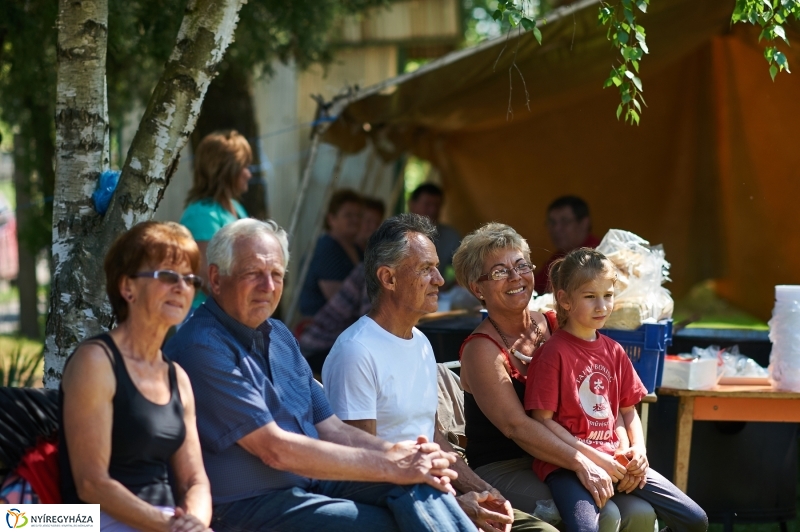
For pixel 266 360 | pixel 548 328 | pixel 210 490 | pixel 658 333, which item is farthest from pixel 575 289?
pixel 210 490

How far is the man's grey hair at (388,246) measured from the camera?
10.7 feet

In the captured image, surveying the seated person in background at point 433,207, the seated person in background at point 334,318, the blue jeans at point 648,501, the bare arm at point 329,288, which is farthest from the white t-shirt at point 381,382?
the seated person in background at point 433,207

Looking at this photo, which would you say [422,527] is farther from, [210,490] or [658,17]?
[658,17]

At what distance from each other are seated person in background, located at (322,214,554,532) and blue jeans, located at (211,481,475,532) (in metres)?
0.28

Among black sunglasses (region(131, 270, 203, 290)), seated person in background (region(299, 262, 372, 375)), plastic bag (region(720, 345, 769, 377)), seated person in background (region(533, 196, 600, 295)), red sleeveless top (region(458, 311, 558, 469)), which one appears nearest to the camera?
black sunglasses (region(131, 270, 203, 290))

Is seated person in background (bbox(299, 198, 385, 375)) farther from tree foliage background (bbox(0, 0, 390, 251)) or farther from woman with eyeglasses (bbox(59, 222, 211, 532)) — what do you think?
woman with eyeglasses (bbox(59, 222, 211, 532))

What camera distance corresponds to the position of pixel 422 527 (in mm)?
2695

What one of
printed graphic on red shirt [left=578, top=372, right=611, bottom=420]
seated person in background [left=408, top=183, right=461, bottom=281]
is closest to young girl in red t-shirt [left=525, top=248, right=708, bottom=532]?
printed graphic on red shirt [left=578, top=372, right=611, bottom=420]

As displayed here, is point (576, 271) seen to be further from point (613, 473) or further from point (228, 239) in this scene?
point (228, 239)

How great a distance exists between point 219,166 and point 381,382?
82.8 inches

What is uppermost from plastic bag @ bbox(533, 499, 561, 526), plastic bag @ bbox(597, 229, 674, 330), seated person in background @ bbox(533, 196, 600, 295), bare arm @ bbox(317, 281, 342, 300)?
seated person in background @ bbox(533, 196, 600, 295)

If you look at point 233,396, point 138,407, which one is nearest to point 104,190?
point 233,396

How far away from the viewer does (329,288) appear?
6594mm

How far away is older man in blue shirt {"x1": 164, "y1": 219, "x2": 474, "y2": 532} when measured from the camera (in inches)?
105
